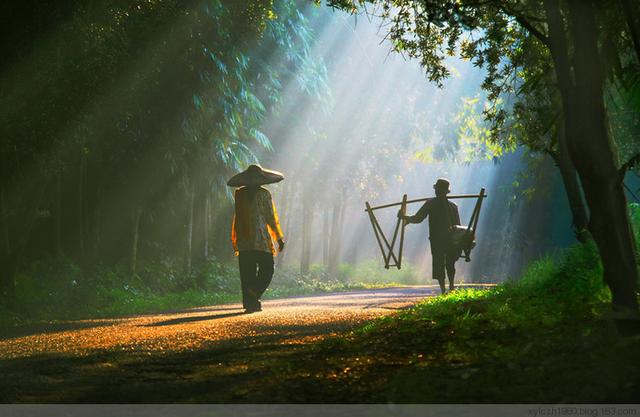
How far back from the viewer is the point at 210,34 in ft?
55.2

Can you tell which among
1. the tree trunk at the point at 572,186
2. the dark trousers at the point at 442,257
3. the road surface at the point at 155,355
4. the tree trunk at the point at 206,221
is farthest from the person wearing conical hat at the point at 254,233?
the tree trunk at the point at 206,221

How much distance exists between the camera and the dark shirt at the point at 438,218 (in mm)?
15531

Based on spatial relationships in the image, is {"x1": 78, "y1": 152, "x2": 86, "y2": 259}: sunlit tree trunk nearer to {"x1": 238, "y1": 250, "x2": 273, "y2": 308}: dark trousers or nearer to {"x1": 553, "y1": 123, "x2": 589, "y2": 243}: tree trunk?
{"x1": 238, "y1": 250, "x2": 273, "y2": 308}: dark trousers

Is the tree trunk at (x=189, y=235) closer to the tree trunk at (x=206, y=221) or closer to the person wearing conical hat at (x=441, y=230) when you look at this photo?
the tree trunk at (x=206, y=221)

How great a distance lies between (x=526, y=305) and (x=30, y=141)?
9009 mm

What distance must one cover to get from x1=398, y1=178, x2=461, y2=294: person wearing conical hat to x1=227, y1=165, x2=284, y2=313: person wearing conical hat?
9.47 ft

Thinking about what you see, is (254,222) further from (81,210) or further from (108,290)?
(81,210)

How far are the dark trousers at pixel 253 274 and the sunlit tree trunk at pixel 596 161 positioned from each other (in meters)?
7.87

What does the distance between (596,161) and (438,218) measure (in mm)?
9416

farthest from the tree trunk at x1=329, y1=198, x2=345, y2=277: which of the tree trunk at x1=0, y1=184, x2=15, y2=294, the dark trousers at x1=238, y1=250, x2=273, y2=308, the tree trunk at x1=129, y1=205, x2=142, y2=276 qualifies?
the dark trousers at x1=238, y1=250, x2=273, y2=308

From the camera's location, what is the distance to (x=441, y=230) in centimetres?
1555

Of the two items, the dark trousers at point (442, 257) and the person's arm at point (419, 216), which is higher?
the person's arm at point (419, 216)

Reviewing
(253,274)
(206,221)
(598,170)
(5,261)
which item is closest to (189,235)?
(206,221)
